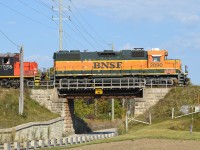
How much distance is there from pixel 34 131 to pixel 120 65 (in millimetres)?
17481

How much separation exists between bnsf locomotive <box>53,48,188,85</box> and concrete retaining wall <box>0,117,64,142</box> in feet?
22.5

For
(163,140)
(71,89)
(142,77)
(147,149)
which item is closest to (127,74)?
(142,77)

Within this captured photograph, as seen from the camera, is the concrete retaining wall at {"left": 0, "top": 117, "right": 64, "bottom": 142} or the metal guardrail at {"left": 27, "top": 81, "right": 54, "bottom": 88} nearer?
the concrete retaining wall at {"left": 0, "top": 117, "right": 64, "bottom": 142}

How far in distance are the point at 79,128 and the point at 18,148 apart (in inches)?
1494

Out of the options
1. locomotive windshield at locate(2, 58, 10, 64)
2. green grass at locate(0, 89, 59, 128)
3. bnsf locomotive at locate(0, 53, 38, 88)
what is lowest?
green grass at locate(0, 89, 59, 128)

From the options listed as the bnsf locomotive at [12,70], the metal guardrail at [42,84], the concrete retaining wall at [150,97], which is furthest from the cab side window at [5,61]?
the concrete retaining wall at [150,97]

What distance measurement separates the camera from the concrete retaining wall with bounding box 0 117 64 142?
38041mm

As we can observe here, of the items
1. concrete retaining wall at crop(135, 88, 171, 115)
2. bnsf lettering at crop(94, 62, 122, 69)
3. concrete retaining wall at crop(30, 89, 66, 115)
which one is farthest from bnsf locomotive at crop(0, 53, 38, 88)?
concrete retaining wall at crop(135, 88, 171, 115)

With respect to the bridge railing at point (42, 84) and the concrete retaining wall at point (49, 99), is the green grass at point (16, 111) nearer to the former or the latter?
the concrete retaining wall at point (49, 99)

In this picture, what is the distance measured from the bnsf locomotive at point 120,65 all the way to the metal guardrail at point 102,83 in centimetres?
83

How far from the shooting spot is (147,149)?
81.1ft

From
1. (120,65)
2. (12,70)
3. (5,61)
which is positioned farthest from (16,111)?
(120,65)

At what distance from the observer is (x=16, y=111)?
50281 millimetres

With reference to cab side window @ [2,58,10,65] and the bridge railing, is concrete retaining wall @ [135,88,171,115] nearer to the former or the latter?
the bridge railing
